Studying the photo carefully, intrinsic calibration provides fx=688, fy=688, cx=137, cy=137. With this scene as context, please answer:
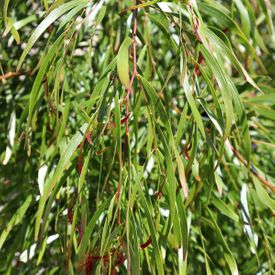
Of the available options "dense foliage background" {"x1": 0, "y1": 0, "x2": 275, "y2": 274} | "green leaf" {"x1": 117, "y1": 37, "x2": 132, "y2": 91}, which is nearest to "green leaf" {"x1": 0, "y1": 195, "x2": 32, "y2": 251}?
"dense foliage background" {"x1": 0, "y1": 0, "x2": 275, "y2": 274}

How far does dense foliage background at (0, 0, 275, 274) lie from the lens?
0.73 meters

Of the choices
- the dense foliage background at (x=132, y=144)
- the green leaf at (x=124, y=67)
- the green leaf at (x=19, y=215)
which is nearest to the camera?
the green leaf at (x=124, y=67)

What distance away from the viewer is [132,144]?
1028mm

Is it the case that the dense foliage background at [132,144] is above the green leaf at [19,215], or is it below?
above

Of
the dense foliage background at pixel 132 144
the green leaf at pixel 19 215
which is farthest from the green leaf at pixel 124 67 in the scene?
the green leaf at pixel 19 215

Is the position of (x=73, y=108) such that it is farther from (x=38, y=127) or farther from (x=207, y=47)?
(x=207, y=47)

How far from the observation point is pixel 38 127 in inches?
43.1

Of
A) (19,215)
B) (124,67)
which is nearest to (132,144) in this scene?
(19,215)

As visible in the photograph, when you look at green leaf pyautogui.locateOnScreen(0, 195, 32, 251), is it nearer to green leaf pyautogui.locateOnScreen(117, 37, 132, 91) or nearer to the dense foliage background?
the dense foliage background

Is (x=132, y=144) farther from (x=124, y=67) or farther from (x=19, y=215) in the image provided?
(x=124, y=67)

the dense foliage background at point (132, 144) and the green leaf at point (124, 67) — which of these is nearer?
the green leaf at point (124, 67)

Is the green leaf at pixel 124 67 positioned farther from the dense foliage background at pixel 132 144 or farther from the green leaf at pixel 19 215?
the green leaf at pixel 19 215

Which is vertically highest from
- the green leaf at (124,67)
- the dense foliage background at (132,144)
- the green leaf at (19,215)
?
the green leaf at (124,67)

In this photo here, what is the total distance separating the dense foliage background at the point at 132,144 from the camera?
728 mm
